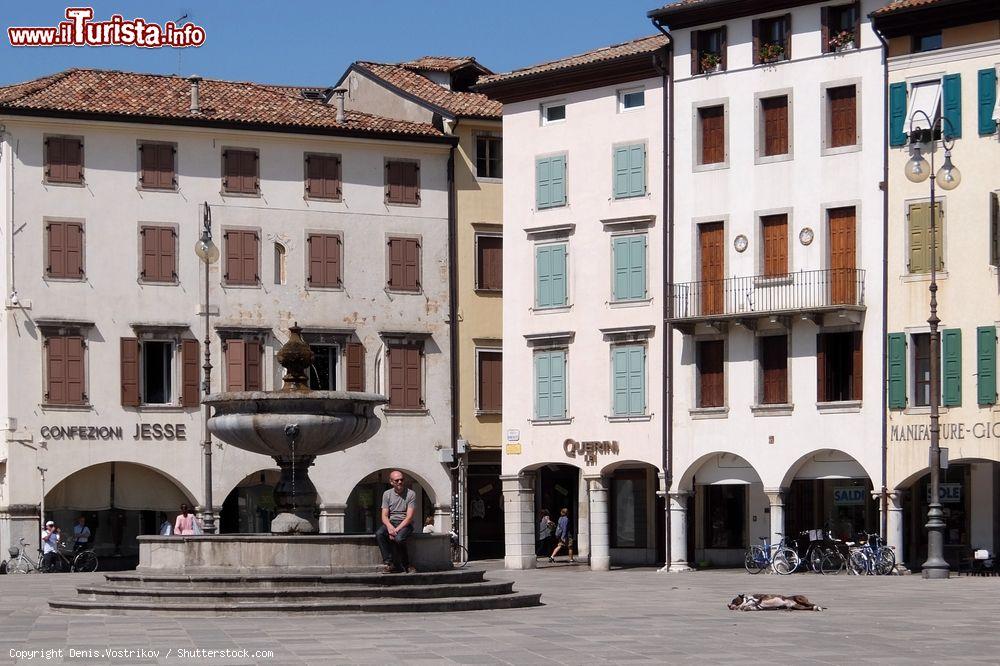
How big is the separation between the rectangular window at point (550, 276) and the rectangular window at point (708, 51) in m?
6.22

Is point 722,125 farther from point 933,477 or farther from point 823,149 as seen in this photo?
point 933,477

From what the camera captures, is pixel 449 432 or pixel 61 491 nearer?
pixel 61 491

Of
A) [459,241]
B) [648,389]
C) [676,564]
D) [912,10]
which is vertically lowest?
[676,564]

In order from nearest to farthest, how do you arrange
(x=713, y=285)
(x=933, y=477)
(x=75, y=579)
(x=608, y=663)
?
(x=608, y=663), (x=933, y=477), (x=75, y=579), (x=713, y=285)

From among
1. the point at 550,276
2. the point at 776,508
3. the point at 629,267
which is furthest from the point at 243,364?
the point at 776,508

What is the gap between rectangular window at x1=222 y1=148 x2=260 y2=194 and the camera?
5816 cm

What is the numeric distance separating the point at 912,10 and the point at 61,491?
26150mm

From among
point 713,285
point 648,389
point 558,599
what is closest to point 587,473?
point 648,389

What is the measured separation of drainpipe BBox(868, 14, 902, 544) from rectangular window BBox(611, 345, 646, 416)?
7151mm

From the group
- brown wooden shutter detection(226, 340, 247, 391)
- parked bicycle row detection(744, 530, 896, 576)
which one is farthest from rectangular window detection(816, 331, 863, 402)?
brown wooden shutter detection(226, 340, 247, 391)

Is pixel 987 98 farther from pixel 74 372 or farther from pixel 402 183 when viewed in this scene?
pixel 74 372

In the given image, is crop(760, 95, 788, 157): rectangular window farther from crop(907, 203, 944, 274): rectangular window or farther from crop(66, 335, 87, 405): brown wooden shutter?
crop(66, 335, 87, 405): brown wooden shutter

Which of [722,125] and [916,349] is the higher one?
[722,125]

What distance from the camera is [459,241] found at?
60562 mm
